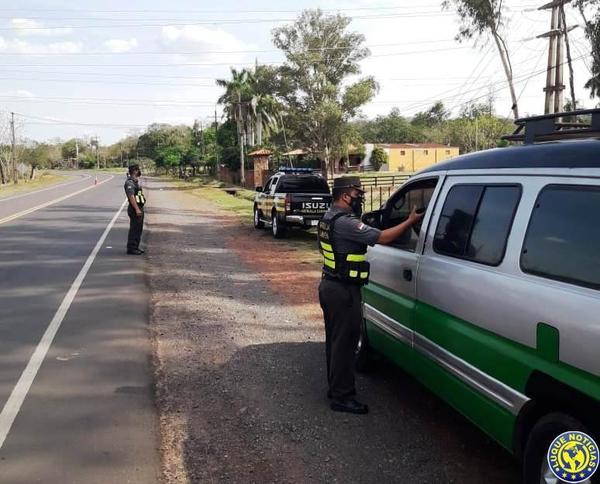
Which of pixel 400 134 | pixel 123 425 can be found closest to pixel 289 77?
pixel 123 425

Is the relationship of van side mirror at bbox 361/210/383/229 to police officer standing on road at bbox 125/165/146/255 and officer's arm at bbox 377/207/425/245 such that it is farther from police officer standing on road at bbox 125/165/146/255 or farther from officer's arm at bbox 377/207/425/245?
police officer standing on road at bbox 125/165/146/255

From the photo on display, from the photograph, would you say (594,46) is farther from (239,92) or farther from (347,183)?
(239,92)

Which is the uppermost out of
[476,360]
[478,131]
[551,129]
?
[478,131]

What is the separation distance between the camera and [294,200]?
49.6 feet

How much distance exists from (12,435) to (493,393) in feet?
10.5

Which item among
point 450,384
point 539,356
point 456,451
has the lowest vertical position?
point 456,451

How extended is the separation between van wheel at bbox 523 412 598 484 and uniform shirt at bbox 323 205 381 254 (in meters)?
1.82

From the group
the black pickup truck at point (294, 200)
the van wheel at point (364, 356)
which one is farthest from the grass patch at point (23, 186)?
the van wheel at point (364, 356)

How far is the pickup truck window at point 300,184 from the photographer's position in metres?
15.9

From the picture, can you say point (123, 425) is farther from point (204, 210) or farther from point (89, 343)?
point (204, 210)

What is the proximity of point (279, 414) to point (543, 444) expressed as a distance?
7.27ft

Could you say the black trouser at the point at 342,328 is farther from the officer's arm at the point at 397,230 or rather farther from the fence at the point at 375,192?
the fence at the point at 375,192

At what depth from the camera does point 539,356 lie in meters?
2.85

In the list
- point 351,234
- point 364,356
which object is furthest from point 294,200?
point 351,234
